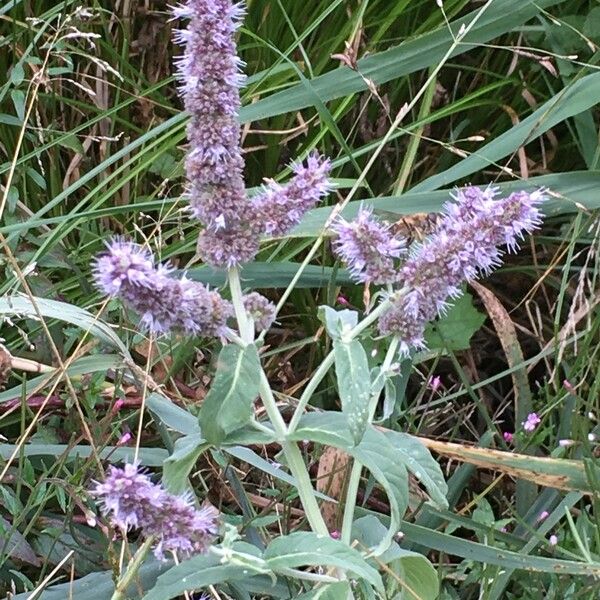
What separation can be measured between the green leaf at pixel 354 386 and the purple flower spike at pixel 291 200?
0.38 feet

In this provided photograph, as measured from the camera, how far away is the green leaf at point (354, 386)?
0.71 metres

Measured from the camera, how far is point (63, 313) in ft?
3.45

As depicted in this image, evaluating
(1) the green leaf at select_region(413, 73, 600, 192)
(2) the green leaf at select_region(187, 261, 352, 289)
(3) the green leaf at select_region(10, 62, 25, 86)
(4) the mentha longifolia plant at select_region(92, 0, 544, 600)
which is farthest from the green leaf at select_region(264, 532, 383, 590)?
(3) the green leaf at select_region(10, 62, 25, 86)

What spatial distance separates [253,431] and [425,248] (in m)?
0.22

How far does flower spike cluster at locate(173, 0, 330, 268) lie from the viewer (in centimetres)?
70

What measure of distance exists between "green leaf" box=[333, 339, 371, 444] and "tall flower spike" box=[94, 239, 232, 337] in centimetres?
10

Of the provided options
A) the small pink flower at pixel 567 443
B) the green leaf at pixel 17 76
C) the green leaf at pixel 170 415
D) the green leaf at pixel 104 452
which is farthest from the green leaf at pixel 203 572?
the green leaf at pixel 17 76

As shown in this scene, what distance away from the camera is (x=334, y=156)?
5.26ft

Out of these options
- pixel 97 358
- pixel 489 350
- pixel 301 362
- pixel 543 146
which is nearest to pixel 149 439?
pixel 97 358

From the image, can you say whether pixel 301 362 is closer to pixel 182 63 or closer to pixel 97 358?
pixel 97 358

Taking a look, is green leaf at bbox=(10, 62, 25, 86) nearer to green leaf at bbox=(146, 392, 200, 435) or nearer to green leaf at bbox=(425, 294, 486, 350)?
green leaf at bbox=(146, 392, 200, 435)

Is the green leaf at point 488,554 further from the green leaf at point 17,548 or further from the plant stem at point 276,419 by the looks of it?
the green leaf at point 17,548

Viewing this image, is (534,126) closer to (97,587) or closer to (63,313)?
(63,313)

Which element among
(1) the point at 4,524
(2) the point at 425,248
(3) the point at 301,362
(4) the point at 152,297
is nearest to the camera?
(4) the point at 152,297
